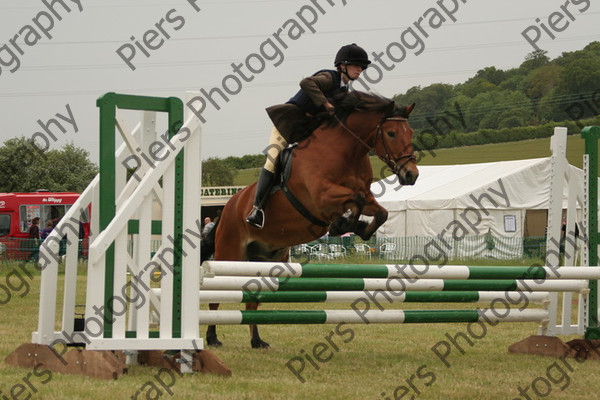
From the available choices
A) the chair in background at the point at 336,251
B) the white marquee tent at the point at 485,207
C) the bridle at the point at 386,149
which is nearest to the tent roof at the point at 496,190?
the white marquee tent at the point at 485,207

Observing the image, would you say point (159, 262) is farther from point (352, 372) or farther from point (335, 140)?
point (335, 140)

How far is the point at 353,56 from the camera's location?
5461mm

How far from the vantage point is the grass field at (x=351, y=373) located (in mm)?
3582

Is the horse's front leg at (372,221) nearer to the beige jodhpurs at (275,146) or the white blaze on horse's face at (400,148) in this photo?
the white blaze on horse's face at (400,148)

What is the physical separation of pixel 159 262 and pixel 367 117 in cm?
208

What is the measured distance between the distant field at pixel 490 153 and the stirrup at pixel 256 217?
30.2m

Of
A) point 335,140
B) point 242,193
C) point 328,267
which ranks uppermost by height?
point 335,140

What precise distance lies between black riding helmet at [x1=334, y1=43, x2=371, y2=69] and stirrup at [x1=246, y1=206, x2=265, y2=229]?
4.02 feet

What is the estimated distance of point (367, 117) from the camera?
5402 millimetres

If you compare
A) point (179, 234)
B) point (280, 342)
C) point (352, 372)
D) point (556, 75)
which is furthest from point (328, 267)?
point (556, 75)

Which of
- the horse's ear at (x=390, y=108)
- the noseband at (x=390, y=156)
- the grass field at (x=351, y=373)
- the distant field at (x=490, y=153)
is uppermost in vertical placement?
the distant field at (x=490, y=153)

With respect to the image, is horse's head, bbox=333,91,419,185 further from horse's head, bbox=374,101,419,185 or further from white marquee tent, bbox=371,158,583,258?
white marquee tent, bbox=371,158,583,258

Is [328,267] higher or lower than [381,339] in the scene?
higher

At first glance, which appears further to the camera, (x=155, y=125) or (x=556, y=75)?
(x=556, y=75)
